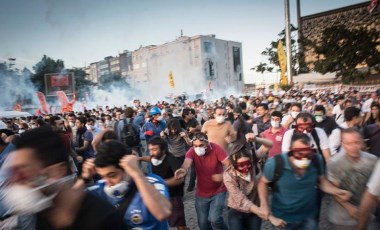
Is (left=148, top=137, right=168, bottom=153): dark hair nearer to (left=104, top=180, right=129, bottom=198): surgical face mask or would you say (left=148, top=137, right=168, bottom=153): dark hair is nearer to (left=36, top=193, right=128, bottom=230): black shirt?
(left=104, top=180, right=129, bottom=198): surgical face mask

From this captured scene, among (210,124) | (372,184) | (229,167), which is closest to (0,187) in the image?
(229,167)

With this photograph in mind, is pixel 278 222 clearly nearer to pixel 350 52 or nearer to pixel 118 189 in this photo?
pixel 118 189

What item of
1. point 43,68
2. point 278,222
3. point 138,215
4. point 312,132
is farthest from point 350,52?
point 43,68

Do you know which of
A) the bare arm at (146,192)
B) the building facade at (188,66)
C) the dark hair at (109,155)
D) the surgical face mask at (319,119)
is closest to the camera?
the bare arm at (146,192)

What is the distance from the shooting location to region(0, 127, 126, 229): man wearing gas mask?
60.1 inches

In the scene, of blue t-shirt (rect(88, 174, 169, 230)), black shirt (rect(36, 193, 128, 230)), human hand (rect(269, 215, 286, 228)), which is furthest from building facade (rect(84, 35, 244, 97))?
black shirt (rect(36, 193, 128, 230))

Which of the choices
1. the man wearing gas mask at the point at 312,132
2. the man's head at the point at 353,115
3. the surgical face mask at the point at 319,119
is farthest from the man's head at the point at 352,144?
the surgical face mask at the point at 319,119

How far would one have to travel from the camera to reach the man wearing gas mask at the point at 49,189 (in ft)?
5.01

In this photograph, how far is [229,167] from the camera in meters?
3.73

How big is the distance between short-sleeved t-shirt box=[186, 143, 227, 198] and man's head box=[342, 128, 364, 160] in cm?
156

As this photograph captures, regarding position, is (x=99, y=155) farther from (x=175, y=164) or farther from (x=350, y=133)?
(x=350, y=133)

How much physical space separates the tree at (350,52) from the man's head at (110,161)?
36.9 meters

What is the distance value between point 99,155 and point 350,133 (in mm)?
2481

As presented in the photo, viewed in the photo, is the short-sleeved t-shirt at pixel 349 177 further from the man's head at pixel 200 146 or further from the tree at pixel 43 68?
the tree at pixel 43 68
